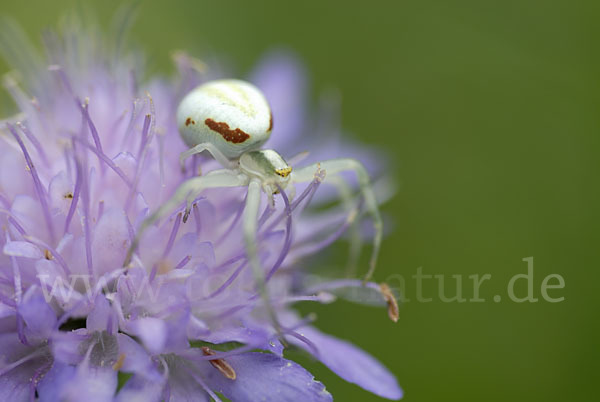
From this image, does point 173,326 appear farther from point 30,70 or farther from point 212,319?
point 30,70

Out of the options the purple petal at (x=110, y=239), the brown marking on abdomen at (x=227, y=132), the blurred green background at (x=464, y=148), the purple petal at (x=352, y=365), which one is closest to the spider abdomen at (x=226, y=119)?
the brown marking on abdomen at (x=227, y=132)

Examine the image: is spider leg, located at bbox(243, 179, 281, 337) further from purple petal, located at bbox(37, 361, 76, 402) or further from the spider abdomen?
purple petal, located at bbox(37, 361, 76, 402)

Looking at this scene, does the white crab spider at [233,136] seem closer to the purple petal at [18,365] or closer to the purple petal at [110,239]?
the purple petal at [110,239]

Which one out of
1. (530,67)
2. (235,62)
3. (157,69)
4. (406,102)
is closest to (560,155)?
(530,67)

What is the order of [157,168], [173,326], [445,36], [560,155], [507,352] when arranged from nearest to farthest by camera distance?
[173,326] < [157,168] < [507,352] < [560,155] < [445,36]

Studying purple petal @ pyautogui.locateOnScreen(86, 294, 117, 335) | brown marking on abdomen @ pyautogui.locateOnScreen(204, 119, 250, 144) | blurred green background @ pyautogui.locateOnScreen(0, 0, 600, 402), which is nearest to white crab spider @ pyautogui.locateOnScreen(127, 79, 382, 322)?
brown marking on abdomen @ pyautogui.locateOnScreen(204, 119, 250, 144)

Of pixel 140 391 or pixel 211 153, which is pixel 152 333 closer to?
pixel 140 391
